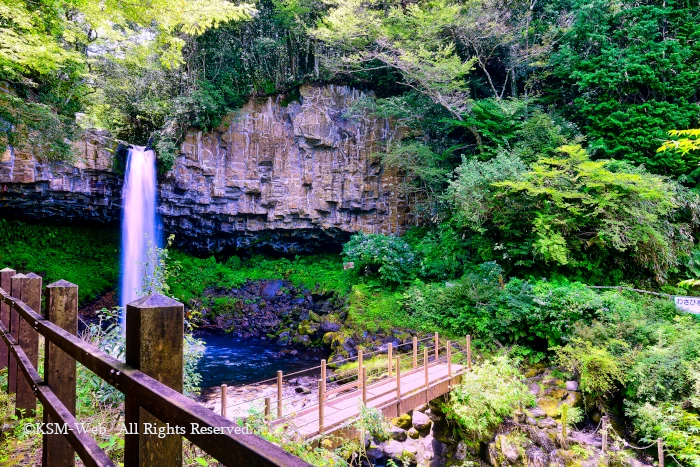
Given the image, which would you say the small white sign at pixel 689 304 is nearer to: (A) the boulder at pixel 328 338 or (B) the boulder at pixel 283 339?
(A) the boulder at pixel 328 338

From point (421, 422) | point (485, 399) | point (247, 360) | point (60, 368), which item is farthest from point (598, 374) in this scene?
point (247, 360)

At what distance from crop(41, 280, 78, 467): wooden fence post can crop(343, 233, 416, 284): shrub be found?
33.6 ft

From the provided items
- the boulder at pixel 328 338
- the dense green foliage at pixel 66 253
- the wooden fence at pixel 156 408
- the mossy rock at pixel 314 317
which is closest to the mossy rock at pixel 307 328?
the mossy rock at pixel 314 317

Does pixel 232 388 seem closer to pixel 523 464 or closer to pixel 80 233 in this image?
pixel 523 464

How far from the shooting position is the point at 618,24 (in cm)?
1258

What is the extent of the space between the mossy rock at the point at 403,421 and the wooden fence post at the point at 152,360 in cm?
605

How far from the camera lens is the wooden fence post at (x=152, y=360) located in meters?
0.88

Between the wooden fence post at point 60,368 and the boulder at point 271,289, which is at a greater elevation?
the wooden fence post at point 60,368

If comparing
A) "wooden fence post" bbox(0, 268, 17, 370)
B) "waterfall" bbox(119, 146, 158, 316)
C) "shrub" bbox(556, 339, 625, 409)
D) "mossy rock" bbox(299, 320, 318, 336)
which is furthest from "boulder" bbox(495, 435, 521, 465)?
"waterfall" bbox(119, 146, 158, 316)

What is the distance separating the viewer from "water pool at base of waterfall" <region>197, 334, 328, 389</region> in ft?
30.7

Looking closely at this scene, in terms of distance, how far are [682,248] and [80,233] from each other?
20.9 meters

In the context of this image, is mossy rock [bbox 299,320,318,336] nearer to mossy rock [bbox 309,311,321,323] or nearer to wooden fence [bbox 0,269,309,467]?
mossy rock [bbox 309,311,321,323]

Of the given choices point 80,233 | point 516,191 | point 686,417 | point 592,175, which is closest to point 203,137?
point 80,233

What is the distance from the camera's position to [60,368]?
175 cm
